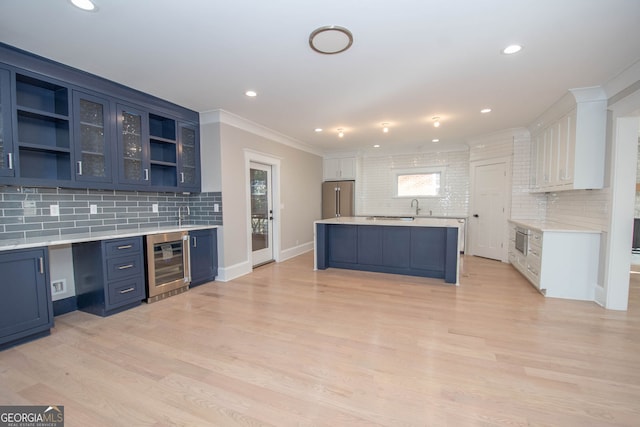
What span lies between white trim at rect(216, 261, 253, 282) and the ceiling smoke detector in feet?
11.0

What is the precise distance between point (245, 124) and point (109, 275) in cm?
290

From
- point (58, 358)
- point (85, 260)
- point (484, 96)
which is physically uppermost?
point (484, 96)

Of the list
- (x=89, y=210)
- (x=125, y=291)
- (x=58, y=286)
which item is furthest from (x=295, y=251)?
(x=58, y=286)

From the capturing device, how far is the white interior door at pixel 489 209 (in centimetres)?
544

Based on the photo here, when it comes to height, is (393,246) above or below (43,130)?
below

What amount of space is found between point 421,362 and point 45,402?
2.57m

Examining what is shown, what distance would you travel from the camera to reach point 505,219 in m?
5.37

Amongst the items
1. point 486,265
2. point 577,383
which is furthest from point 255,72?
point 486,265

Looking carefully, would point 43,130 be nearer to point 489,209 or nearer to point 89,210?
point 89,210

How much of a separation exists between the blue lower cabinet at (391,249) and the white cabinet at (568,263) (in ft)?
3.44

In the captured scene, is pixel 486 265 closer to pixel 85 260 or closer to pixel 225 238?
pixel 225 238

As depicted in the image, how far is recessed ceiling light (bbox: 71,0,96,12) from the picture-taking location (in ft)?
6.04

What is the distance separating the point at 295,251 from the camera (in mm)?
6230

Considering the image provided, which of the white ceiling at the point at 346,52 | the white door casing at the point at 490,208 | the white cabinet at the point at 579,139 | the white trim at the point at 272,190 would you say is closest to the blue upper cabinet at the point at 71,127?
the white ceiling at the point at 346,52
